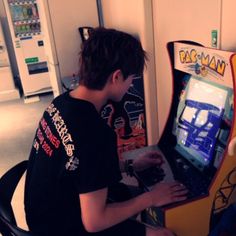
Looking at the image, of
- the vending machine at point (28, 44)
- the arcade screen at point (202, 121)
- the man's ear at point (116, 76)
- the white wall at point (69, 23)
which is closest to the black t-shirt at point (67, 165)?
the man's ear at point (116, 76)

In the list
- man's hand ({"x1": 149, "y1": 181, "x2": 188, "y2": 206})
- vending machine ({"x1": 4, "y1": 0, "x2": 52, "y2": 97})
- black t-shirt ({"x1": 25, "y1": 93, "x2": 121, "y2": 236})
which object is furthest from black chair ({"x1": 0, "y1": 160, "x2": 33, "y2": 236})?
vending machine ({"x1": 4, "y1": 0, "x2": 52, "y2": 97})

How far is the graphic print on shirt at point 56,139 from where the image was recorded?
1.06 metres

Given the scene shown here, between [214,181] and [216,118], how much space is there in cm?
25

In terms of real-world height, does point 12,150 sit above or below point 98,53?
below

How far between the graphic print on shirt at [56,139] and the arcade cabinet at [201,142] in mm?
375

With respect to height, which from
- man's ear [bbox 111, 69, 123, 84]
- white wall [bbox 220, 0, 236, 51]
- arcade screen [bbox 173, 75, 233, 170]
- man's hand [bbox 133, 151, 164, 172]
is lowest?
man's hand [bbox 133, 151, 164, 172]

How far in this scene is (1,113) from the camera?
15.9 ft

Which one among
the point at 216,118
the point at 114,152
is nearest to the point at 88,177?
the point at 114,152

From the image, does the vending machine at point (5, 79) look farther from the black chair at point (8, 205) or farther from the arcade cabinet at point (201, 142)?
the arcade cabinet at point (201, 142)

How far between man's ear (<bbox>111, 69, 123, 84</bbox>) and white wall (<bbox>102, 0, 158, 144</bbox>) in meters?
1.04

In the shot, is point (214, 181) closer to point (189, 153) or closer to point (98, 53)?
point (189, 153)

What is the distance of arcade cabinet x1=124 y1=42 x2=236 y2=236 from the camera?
116cm

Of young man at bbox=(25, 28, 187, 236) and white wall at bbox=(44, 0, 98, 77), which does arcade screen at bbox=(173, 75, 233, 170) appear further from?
white wall at bbox=(44, 0, 98, 77)

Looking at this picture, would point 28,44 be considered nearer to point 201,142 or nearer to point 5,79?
point 5,79
